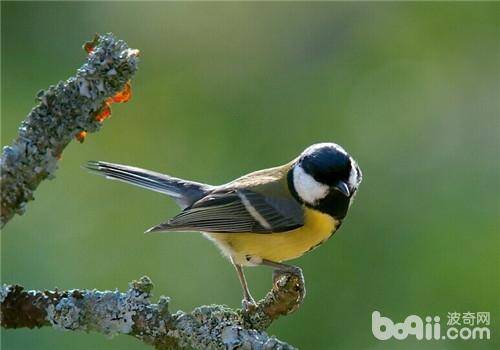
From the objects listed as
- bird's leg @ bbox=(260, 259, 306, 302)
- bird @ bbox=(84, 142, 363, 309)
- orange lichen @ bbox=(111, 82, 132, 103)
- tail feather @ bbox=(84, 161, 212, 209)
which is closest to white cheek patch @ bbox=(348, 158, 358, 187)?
bird @ bbox=(84, 142, 363, 309)

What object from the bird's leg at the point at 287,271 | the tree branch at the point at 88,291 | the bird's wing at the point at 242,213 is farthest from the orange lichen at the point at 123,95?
the bird's wing at the point at 242,213

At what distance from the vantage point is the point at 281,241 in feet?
8.46

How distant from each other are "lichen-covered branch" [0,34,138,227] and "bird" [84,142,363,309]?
2.93ft

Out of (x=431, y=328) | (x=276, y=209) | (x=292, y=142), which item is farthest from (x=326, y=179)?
(x=292, y=142)

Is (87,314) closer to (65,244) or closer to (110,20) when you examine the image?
(65,244)

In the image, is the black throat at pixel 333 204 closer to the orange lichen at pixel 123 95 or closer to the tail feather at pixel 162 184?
the tail feather at pixel 162 184

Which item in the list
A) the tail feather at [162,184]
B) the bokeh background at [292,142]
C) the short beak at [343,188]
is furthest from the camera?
the bokeh background at [292,142]

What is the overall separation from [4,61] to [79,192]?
0.77m

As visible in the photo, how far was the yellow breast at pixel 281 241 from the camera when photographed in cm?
257

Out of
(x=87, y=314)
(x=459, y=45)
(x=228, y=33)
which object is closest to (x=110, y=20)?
(x=228, y=33)

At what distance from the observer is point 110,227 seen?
142 inches

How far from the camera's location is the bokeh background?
10.8ft

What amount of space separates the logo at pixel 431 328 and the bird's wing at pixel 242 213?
517 millimetres

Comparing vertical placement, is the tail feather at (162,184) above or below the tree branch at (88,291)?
above
